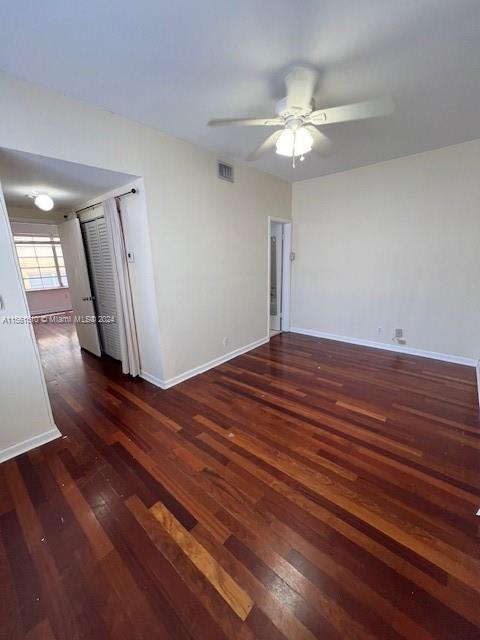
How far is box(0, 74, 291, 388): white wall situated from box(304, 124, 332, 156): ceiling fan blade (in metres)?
1.33

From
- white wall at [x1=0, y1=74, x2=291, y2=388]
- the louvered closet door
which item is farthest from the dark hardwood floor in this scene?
the louvered closet door

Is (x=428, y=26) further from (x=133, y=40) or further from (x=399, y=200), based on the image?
(x=399, y=200)

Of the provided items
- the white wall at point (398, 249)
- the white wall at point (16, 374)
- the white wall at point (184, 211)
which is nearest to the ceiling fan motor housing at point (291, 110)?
the white wall at point (184, 211)

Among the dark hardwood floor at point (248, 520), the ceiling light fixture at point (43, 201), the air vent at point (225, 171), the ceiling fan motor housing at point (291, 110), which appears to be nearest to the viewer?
the dark hardwood floor at point (248, 520)

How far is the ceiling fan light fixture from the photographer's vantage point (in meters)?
1.95

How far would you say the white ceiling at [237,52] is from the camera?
4.34 ft

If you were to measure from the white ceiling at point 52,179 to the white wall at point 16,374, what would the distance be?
1.50 ft

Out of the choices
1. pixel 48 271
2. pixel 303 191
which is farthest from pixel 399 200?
pixel 48 271

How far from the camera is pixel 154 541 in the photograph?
1352 mm

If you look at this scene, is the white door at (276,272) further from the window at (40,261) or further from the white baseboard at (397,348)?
the window at (40,261)

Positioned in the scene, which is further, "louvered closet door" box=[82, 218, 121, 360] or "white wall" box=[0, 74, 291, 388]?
"louvered closet door" box=[82, 218, 121, 360]

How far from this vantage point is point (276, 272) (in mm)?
4801

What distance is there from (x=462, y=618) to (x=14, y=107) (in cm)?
363

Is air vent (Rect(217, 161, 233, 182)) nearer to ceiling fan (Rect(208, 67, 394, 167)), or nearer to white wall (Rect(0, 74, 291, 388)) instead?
white wall (Rect(0, 74, 291, 388))
